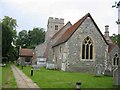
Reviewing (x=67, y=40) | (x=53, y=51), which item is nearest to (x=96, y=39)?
(x=67, y=40)

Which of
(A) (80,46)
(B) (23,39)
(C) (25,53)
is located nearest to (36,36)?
(B) (23,39)

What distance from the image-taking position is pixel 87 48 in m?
37.1

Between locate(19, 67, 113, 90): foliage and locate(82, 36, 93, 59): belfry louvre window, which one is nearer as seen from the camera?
locate(19, 67, 113, 90): foliage

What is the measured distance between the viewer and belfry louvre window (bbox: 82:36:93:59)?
121ft

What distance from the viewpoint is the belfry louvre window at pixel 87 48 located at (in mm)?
36891

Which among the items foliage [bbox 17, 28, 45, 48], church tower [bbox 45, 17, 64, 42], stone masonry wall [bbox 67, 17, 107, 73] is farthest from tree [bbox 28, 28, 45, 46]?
stone masonry wall [bbox 67, 17, 107, 73]

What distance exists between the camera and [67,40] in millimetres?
36500

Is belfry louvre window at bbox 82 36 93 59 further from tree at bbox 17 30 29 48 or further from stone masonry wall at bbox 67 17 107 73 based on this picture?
tree at bbox 17 30 29 48

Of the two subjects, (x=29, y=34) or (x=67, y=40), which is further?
(x=29, y=34)

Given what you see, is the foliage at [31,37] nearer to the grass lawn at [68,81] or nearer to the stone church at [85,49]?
the stone church at [85,49]

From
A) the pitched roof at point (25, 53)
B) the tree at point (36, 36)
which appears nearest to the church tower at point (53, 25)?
the pitched roof at point (25, 53)

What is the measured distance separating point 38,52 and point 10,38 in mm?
8774

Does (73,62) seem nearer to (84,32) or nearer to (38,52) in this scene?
(84,32)

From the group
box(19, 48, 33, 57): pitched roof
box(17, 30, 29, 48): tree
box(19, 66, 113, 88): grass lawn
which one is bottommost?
box(19, 66, 113, 88): grass lawn
